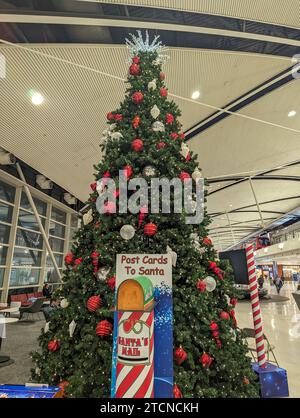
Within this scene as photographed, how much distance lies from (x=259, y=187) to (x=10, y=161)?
14.7 m

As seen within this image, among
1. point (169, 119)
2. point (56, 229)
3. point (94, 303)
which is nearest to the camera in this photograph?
point (94, 303)

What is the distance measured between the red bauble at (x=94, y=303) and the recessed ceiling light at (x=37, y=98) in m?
5.74

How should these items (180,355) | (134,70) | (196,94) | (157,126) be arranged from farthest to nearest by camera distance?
(196,94) → (134,70) → (157,126) → (180,355)

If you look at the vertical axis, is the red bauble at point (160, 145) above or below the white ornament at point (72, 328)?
above

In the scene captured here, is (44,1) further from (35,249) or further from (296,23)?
(35,249)

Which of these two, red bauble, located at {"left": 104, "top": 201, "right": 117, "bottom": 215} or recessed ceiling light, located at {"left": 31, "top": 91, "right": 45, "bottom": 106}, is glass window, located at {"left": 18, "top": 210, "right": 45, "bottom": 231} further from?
red bauble, located at {"left": 104, "top": 201, "right": 117, "bottom": 215}

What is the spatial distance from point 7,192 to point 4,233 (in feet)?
5.42

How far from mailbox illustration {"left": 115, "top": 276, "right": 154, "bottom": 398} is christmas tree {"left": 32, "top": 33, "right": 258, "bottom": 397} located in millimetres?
377

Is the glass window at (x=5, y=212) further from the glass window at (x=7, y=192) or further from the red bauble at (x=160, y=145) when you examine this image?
the red bauble at (x=160, y=145)

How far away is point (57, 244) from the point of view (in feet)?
47.0

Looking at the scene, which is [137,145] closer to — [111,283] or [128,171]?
[128,171]

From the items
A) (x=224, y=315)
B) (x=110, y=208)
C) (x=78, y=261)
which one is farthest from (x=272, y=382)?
(x=110, y=208)

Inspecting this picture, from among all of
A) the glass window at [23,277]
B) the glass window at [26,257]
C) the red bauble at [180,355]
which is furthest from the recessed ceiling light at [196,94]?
the glass window at [23,277]

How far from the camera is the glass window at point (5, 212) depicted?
32.6 ft
